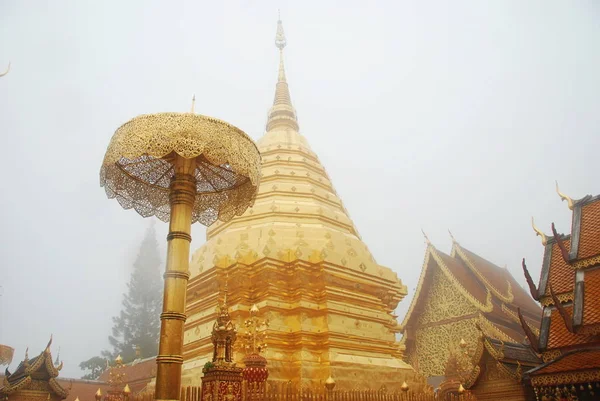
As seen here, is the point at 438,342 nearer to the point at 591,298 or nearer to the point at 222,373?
the point at 591,298

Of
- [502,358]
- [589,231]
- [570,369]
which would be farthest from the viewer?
[502,358]

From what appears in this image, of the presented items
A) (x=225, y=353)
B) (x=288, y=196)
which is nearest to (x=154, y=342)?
(x=288, y=196)

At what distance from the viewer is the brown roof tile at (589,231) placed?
7.09 metres

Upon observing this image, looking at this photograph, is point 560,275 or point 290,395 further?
point 560,275

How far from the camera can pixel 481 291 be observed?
15383mm

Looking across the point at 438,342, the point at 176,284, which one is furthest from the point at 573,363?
the point at 438,342

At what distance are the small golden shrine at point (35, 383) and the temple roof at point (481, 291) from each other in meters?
10.0

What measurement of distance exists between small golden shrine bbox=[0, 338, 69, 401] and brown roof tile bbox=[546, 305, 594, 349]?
8.73 metres

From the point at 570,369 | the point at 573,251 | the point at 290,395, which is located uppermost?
the point at 573,251

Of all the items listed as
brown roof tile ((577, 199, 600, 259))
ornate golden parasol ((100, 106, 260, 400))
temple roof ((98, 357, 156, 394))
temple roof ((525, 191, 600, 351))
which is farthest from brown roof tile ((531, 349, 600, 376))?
temple roof ((98, 357, 156, 394))

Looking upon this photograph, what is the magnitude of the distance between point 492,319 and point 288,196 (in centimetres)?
688

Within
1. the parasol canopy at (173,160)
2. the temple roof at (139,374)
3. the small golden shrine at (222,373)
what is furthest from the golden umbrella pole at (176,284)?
the temple roof at (139,374)

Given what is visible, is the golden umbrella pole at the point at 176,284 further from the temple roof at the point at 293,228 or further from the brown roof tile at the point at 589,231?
the temple roof at the point at 293,228

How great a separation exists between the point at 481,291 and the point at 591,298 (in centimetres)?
911
